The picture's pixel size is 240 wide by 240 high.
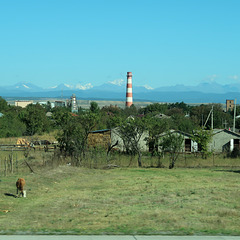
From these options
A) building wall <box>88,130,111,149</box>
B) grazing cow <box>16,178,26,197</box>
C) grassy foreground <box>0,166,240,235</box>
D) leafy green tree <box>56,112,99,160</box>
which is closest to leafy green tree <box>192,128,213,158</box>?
building wall <box>88,130,111,149</box>

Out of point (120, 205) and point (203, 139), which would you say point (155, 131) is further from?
point (120, 205)

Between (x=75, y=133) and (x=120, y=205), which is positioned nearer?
(x=120, y=205)

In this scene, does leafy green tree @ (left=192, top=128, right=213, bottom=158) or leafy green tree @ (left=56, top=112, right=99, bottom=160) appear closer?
leafy green tree @ (left=56, top=112, right=99, bottom=160)

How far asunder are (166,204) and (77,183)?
28.0 feet

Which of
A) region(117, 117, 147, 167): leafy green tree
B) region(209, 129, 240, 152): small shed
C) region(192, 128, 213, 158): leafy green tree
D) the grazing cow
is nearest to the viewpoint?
the grazing cow

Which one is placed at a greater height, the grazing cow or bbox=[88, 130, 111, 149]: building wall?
bbox=[88, 130, 111, 149]: building wall

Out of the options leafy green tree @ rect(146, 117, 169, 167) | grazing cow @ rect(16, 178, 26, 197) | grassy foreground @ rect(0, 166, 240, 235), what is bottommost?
grassy foreground @ rect(0, 166, 240, 235)

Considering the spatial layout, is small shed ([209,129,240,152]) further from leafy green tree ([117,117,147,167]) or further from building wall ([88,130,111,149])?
leafy green tree ([117,117,147,167])

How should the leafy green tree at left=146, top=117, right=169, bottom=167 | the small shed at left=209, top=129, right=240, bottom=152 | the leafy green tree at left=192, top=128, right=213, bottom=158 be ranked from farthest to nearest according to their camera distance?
the small shed at left=209, top=129, right=240, bottom=152 < the leafy green tree at left=192, top=128, right=213, bottom=158 < the leafy green tree at left=146, top=117, right=169, bottom=167

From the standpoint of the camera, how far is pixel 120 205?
1716cm

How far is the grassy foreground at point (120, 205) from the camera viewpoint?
1301cm

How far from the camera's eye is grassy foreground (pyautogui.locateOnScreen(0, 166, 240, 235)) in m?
13.0

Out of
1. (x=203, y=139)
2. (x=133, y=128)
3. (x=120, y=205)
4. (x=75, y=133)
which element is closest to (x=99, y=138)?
(x=203, y=139)
